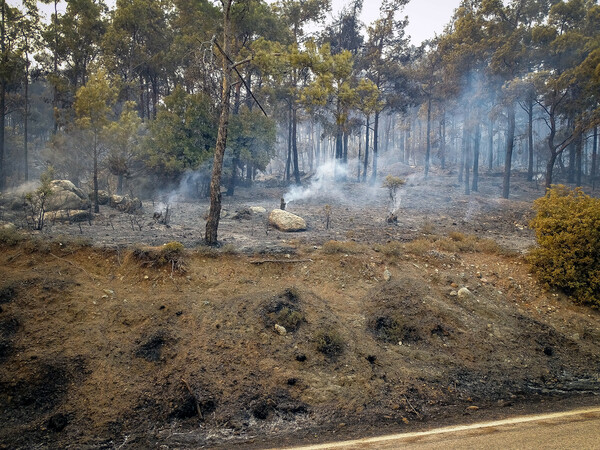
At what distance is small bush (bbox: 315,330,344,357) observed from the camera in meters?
6.93

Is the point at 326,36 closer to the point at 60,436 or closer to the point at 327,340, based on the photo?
the point at 327,340

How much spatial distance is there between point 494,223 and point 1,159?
28794mm

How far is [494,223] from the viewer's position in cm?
1677

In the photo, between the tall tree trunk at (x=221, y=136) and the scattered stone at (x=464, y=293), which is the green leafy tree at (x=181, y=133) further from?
the scattered stone at (x=464, y=293)

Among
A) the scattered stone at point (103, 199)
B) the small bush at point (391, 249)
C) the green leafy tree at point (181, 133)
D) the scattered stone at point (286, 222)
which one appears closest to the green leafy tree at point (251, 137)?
the green leafy tree at point (181, 133)

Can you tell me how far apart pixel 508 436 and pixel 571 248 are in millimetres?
6100

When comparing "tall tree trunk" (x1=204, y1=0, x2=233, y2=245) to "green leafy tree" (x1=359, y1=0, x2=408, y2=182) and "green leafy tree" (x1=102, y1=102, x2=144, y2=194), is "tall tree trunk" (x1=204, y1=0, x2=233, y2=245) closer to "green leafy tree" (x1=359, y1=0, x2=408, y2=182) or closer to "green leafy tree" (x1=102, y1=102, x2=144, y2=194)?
"green leafy tree" (x1=102, y1=102, x2=144, y2=194)

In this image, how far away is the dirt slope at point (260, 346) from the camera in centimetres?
559

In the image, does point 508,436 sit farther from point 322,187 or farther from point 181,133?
point 322,187

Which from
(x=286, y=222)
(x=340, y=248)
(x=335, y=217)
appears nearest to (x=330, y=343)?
(x=340, y=248)

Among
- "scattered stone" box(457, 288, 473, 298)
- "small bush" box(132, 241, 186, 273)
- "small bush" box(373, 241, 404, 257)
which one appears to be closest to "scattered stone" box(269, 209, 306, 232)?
"small bush" box(373, 241, 404, 257)

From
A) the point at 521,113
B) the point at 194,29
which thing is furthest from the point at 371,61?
the point at 521,113

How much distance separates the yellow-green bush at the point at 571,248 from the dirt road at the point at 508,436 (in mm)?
4110

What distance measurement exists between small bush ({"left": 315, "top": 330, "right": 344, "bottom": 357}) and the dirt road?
1.93 metres
